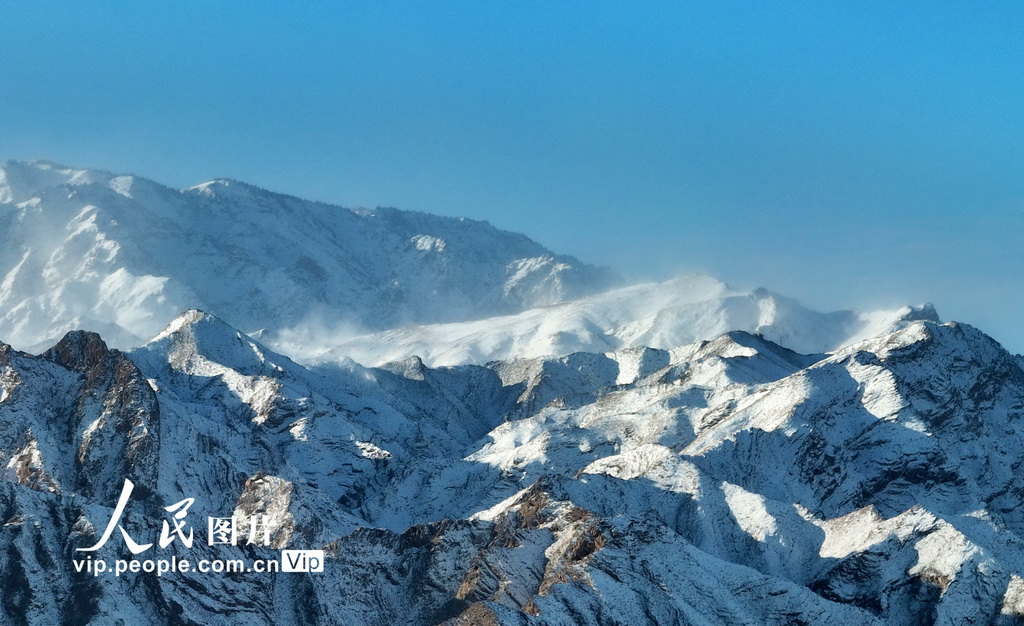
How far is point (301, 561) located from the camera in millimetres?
185625

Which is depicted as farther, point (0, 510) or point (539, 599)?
point (0, 510)

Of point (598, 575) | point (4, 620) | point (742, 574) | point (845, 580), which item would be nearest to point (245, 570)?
point (4, 620)

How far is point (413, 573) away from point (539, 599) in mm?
27718

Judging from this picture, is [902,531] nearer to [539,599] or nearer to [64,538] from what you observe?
[539,599]

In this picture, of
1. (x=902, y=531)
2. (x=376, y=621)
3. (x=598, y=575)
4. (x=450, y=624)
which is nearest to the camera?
(x=450, y=624)

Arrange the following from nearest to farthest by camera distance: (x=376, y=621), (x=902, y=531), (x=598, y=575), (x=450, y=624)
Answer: (x=450, y=624) < (x=598, y=575) < (x=376, y=621) < (x=902, y=531)

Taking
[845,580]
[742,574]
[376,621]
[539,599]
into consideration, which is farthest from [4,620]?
[845,580]

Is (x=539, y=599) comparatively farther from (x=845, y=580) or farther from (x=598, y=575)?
(x=845, y=580)

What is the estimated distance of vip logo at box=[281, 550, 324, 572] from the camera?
183750mm

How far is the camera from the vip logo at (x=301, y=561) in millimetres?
183750

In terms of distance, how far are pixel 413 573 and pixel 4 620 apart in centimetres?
4168

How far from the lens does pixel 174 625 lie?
17062 centimetres

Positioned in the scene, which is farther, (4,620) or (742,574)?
(742,574)

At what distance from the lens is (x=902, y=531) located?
19488 cm
